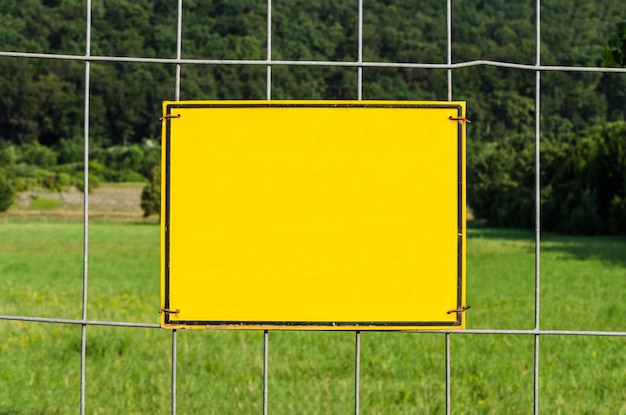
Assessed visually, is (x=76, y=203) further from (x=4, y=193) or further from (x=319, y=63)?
(x=319, y=63)

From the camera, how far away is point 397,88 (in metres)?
25.9

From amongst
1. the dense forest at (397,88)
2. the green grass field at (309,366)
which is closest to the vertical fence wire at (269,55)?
the green grass field at (309,366)

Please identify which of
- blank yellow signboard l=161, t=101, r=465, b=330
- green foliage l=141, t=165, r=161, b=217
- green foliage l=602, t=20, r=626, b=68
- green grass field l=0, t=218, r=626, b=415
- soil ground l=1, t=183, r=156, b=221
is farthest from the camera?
green foliage l=141, t=165, r=161, b=217

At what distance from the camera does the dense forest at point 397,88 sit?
46.4 ft

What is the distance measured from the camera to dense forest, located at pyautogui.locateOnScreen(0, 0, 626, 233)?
46.4ft

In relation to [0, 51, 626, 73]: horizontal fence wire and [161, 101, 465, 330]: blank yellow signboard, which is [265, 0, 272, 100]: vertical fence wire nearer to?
[0, 51, 626, 73]: horizontal fence wire

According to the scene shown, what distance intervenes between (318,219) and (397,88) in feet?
78.4

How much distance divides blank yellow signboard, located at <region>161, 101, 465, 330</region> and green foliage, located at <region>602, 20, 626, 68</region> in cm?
135

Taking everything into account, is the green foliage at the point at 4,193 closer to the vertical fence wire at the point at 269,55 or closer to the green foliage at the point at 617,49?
the green foliage at the point at 617,49

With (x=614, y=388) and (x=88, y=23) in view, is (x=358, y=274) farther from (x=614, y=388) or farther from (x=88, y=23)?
(x=614, y=388)

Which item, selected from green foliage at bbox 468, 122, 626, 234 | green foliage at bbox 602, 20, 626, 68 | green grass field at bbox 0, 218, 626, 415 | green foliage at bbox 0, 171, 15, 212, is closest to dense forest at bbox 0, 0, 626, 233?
green foliage at bbox 468, 122, 626, 234

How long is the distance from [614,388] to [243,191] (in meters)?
4.27

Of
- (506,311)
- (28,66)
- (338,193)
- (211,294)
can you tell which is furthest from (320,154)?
(28,66)

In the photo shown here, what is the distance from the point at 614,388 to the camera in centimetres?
591
